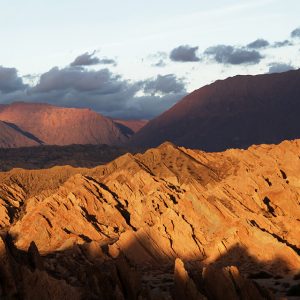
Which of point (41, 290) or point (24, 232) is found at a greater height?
point (41, 290)

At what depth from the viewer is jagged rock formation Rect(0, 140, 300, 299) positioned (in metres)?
54.4

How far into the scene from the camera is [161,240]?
104 metres

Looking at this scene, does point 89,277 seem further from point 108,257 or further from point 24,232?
point 24,232

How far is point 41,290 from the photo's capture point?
147ft

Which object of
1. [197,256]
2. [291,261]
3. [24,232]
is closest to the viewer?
[291,261]

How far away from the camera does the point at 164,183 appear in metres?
170

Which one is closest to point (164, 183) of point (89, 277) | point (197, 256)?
point (197, 256)

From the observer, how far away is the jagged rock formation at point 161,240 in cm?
5438

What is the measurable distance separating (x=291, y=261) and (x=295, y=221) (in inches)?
964

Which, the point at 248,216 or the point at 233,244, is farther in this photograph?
the point at 248,216

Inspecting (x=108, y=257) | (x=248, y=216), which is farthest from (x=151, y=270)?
(x=248, y=216)

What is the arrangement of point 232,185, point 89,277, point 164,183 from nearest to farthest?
point 89,277, point 232,185, point 164,183

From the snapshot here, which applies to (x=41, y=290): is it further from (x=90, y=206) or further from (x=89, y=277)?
(x=90, y=206)

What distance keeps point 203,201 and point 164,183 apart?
181 feet
